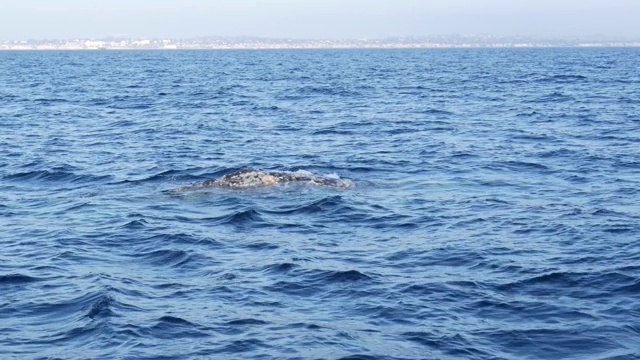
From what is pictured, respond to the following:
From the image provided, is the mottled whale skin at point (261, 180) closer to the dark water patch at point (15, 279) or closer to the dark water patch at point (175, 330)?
the dark water patch at point (15, 279)

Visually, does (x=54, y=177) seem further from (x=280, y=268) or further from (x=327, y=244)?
(x=280, y=268)

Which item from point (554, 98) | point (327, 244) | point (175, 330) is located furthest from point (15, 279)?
point (554, 98)

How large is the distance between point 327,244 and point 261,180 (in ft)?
19.9

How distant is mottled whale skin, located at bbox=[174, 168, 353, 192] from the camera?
23531mm

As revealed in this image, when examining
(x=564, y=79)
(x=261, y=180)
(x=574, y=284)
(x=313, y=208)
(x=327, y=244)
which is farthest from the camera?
(x=564, y=79)

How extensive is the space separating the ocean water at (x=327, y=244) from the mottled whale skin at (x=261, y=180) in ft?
1.49

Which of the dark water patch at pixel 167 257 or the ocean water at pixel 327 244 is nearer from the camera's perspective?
the ocean water at pixel 327 244

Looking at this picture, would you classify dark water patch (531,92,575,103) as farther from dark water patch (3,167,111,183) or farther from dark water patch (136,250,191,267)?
dark water patch (136,250,191,267)

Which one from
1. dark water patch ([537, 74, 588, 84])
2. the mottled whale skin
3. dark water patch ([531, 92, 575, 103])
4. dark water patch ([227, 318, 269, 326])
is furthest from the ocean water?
dark water patch ([537, 74, 588, 84])

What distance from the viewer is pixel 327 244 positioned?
18016mm

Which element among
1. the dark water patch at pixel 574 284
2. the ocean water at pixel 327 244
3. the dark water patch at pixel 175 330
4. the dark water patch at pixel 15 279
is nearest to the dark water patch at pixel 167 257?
→ the ocean water at pixel 327 244

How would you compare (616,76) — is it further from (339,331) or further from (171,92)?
(339,331)

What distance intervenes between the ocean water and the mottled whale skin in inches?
17.9

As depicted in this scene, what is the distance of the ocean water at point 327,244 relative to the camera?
12.8 m
